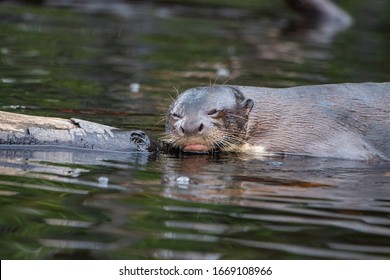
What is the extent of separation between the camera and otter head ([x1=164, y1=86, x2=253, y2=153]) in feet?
24.5

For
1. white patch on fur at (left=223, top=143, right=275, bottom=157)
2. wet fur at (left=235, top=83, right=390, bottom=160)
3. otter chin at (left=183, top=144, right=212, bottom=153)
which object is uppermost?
wet fur at (left=235, top=83, right=390, bottom=160)

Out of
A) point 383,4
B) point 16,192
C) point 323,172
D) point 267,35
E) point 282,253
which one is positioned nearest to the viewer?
point 282,253

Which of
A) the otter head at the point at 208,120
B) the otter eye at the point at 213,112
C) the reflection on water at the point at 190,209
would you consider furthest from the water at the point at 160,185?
the otter eye at the point at 213,112

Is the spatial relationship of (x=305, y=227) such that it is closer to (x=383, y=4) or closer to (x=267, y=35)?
(x=267, y=35)

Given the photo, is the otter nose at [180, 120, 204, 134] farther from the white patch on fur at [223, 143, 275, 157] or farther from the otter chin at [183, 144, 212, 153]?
the white patch on fur at [223, 143, 275, 157]

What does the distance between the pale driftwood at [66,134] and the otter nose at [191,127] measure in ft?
0.91

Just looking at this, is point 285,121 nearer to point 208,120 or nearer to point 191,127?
point 208,120

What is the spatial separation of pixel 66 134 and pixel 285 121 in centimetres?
176

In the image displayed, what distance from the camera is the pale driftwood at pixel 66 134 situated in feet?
A: 23.0

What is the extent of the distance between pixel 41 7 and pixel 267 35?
158 inches

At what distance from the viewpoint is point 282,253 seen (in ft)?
15.8

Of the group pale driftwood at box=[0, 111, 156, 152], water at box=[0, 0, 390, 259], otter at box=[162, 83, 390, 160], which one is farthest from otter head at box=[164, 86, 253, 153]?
pale driftwood at box=[0, 111, 156, 152]

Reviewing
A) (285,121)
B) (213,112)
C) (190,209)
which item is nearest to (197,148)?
(213,112)
